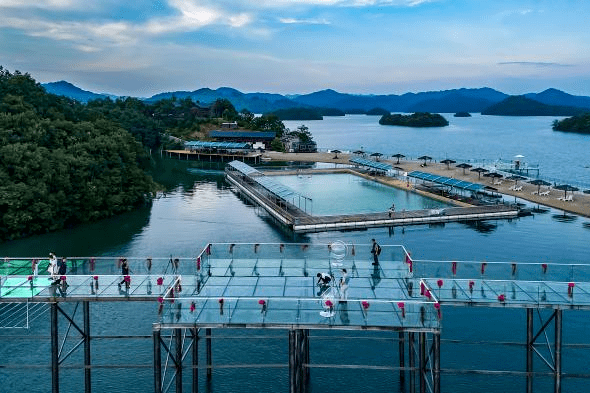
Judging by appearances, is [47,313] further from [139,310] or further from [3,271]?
[3,271]

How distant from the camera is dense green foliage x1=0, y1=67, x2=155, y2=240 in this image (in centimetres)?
6097

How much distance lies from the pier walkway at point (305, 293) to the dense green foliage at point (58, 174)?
36.0m

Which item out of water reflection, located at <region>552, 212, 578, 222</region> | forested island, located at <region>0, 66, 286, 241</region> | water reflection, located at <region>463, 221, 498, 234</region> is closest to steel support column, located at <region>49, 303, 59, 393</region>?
forested island, located at <region>0, 66, 286, 241</region>

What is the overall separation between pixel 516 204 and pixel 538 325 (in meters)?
42.3

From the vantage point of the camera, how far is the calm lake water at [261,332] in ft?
99.9

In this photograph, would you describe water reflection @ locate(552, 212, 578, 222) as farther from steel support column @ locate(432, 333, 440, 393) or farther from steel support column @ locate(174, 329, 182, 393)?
steel support column @ locate(174, 329, 182, 393)

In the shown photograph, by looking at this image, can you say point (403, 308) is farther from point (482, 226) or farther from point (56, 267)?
point (482, 226)

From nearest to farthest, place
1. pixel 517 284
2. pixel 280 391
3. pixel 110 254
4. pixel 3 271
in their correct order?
pixel 517 284 → pixel 3 271 → pixel 280 391 → pixel 110 254

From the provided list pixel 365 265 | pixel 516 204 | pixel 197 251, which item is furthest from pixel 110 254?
pixel 516 204

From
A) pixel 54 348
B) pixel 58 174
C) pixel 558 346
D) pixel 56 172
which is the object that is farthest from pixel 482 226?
pixel 54 348

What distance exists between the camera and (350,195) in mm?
88375

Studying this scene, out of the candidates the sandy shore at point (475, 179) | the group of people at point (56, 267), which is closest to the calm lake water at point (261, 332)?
the group of people at point (56, 267)

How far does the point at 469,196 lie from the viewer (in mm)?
85375

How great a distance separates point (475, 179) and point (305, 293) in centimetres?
8108
